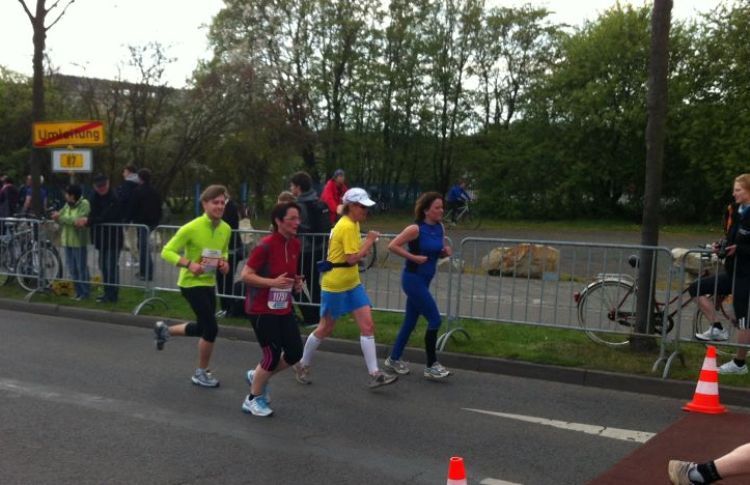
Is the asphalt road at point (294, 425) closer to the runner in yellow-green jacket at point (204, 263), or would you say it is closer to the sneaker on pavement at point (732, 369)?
the runner in yellow-green jacket at point (204, 263)

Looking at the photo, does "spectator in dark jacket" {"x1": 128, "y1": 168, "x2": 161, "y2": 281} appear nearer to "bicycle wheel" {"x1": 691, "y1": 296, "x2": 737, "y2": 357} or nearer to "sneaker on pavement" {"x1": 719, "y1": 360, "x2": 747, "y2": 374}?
"bicycle wheel" {"x1": 691, "y1": 296, "x2": 737, "y2": 357}

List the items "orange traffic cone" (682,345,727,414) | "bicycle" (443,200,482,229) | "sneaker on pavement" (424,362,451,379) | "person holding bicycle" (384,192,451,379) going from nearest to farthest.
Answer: "orange traffic cone" (682,345,727,414), "person holding bicycle" (384,192,451,379), "sneaker on pavement" (424,362,451,379), "bicycle" (443,200,482,229)

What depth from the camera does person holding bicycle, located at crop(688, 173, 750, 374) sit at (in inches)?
321

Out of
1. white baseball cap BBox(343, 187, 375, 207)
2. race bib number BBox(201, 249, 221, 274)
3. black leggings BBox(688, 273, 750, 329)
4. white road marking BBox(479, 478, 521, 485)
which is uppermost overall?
white baseball cap BBox(343, 187, 375, 207)

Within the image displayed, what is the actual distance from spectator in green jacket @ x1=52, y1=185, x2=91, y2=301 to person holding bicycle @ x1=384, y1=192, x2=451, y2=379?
6.40 meters

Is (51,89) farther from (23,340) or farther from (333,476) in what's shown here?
(333,476)

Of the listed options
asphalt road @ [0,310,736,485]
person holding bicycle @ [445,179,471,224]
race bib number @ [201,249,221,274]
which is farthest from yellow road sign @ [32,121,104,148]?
person holding bicycle @ [445,179,471,224]

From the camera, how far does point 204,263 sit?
7668 mm

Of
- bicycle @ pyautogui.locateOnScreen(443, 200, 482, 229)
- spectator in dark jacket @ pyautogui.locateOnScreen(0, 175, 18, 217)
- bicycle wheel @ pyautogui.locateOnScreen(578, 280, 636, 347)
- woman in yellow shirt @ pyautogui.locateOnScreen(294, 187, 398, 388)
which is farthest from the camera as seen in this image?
bicycle @ pyautogui.locateOnScreen(443, 200, 482, 229)

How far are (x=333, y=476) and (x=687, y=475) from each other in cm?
212

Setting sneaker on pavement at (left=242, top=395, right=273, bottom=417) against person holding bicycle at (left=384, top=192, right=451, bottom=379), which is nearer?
sneaker on pavement at (left=242, top=395, right=273, bottom=417)

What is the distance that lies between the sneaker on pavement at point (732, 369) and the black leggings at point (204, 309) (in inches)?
192

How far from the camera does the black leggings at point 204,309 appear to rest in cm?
762

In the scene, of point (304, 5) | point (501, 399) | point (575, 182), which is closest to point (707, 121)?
point (575, 182)
